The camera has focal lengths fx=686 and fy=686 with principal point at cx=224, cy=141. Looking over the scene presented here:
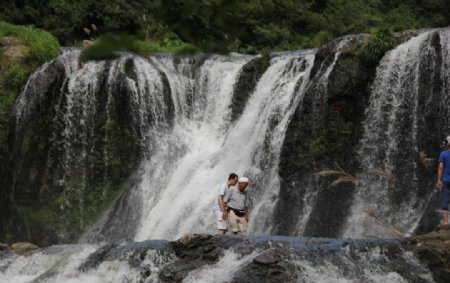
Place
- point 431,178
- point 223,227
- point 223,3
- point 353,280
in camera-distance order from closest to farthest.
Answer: point 223,3
point 353,280
point 223,227
point 431,178

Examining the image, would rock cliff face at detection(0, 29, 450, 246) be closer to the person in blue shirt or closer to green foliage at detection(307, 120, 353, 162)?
green foliage at detection(307, 120, 353, 162)

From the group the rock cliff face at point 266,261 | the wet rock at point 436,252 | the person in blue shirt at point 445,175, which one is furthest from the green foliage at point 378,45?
the wet rock at point 436,252

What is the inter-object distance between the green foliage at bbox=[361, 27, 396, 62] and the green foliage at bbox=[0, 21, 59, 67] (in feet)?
32.7

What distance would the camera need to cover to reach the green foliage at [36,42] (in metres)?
19.8

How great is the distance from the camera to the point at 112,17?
1019 inches

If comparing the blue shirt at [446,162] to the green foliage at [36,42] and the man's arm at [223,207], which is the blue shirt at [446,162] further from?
the green foliage at [36,42]

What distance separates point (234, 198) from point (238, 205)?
0.39ft

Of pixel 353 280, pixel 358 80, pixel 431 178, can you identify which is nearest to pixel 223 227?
pixel 353 280

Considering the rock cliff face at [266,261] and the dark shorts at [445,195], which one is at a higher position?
the dark shorts at [445,195]

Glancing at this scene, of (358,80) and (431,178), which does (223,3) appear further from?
(358,80)

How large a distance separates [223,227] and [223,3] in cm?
771

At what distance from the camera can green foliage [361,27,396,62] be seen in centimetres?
1398

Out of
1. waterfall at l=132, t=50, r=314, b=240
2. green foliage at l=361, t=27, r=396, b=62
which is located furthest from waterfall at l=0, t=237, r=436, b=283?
green foliage at l=361, t=27, r=396, b=62

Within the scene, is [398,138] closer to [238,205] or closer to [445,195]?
[445,195]
